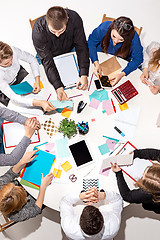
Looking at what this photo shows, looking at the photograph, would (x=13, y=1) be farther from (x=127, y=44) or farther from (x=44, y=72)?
(x=127, y=44)

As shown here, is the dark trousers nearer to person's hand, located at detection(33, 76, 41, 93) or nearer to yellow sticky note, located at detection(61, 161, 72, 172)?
person's hand, located at detection(33, 76, 41, 93)

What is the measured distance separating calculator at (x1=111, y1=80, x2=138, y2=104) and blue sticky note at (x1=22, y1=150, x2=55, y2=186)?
822 mm

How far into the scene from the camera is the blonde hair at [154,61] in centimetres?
230

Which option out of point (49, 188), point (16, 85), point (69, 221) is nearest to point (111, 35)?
point (16, 85)

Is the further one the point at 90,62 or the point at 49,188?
the point at 90,62

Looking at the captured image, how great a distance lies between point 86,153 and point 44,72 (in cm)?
90

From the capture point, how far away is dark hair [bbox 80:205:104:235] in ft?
5.62

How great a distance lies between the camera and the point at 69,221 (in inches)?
74.7

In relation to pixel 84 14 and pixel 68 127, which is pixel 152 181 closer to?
pixel 68 127

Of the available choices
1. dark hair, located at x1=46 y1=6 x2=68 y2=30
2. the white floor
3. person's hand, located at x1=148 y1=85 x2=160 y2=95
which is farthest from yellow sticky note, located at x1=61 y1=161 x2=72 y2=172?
the white floor

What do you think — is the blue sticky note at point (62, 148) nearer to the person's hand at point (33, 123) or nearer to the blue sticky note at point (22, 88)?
the person's hand at point (33, 123)

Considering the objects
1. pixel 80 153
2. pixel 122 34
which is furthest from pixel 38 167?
pixel 122 34

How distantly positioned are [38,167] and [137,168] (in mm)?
879

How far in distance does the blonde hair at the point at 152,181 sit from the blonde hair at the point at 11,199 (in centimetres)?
101
